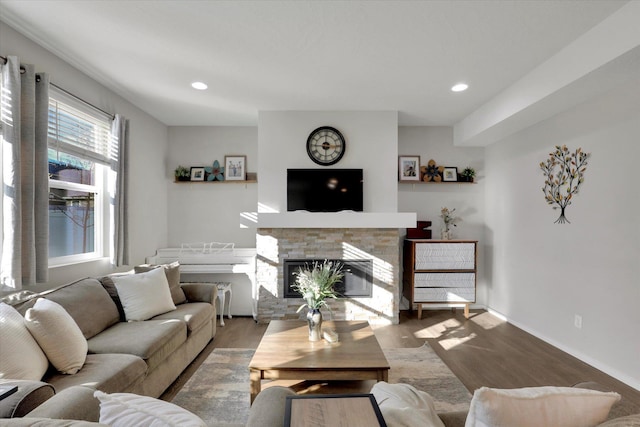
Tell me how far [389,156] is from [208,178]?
Result: 8.39ft

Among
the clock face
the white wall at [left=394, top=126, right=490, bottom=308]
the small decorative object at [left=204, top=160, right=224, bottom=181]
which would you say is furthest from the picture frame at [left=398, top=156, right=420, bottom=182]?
the small decorative object at [left=204, top=160, right=224, bottom=181]

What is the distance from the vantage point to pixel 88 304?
2555 millimetres

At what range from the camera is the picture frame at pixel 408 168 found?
16.3 feet

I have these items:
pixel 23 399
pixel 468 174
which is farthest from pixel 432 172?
pixel 23 399

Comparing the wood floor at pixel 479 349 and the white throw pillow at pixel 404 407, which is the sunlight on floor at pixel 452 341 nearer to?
the wood floor at pixel 479 349

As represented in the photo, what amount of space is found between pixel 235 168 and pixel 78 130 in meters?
2.05

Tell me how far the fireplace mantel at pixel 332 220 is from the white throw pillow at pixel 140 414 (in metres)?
3.24

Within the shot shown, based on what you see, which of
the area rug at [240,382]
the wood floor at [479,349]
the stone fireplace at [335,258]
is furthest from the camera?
the stone fireplace at [335,258]

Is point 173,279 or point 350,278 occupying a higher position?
point 173,279

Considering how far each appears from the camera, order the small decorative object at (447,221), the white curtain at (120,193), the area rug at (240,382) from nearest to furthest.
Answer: the area rug at (240,382), the white curtain at (120,193), the small decorative object at (447,221)

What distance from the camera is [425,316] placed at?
461 centimetres

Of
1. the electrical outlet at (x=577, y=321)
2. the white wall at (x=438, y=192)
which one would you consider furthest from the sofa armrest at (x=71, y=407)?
the white wall at (x=438, y=192)

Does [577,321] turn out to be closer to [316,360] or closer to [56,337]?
[316,360]

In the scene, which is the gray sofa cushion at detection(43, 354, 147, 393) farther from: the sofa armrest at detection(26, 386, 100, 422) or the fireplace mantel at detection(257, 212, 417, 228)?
the fireplace mantel at detection(257, 212, 417, 228)
